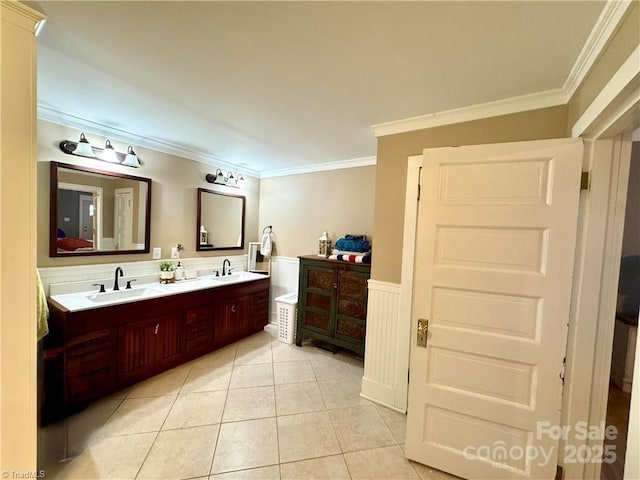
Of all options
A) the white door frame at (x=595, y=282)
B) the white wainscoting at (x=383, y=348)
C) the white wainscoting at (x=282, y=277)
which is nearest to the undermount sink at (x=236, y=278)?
the white wainscoting at (x=282, y=277)

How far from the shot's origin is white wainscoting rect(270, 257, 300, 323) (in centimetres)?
391

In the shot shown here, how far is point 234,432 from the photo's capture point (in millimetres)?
1865

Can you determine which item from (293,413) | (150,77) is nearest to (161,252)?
(150,77)

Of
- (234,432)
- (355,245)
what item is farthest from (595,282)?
(234,432)

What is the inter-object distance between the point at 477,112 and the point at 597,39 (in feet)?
2.33

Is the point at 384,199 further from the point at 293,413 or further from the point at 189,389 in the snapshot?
the point at 189,389

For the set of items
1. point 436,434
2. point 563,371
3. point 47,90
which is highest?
point 47,90

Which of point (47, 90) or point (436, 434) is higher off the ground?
point (47, 90)

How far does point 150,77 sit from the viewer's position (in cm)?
164

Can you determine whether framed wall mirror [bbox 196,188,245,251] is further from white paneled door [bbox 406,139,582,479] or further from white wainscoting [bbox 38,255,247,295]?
white paneled door [bbox 406,139,582,479]

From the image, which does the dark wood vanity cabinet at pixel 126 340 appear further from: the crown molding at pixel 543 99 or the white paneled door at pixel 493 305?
the crown molding at pixel 543 99

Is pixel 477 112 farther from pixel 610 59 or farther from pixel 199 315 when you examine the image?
pixel 199 315

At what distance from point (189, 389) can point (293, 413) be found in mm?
992

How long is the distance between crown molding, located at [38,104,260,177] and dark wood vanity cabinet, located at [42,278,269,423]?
1.58 metres
